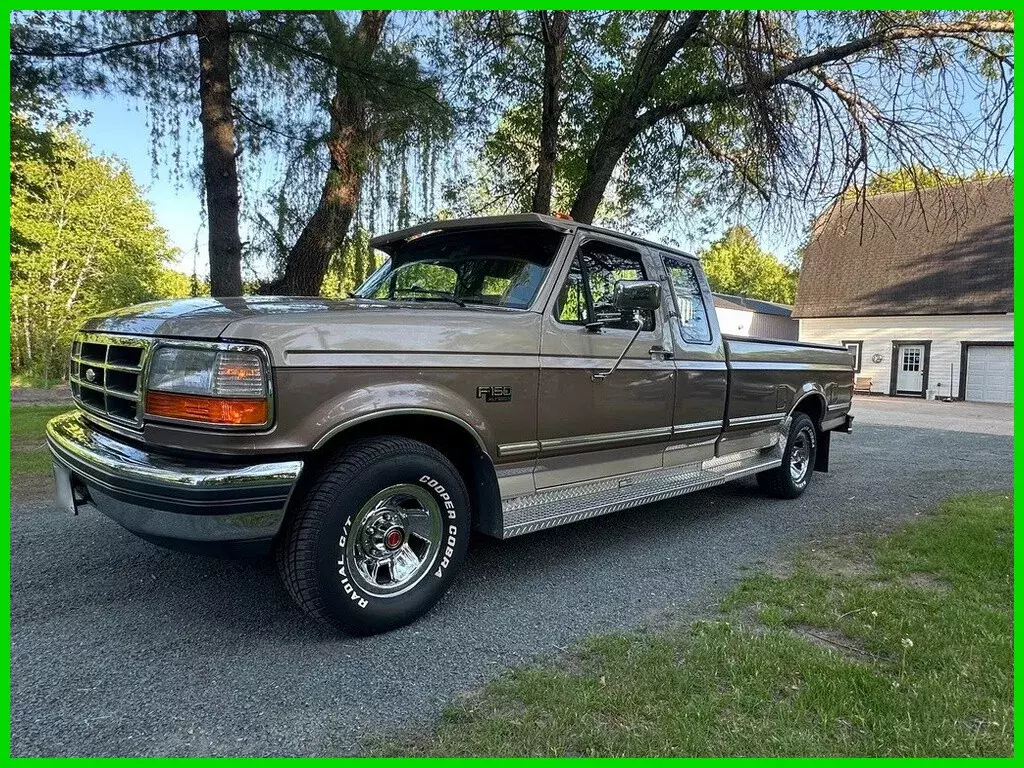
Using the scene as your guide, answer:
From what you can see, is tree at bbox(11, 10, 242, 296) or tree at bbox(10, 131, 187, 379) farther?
tree at bbox(10, 131, 187, 379)

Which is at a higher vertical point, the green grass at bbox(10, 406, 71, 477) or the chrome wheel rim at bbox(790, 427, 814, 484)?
the chrome wheel rim at bbox(790, 427, 814, 484)

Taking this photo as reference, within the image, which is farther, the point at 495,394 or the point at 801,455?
the point at 801,455

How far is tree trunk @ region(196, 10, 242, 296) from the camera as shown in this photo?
6.43m

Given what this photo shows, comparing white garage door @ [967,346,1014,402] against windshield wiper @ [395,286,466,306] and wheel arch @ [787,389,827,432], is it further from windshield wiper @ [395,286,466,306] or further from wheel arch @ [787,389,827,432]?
windshield wiper @ [395,286,466,306]

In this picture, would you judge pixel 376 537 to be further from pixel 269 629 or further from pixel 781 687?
pixel 781 687

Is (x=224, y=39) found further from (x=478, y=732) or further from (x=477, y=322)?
(x=478, y=732)

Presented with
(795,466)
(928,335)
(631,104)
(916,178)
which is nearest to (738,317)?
(928,335)

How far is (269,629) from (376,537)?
68 centimetres

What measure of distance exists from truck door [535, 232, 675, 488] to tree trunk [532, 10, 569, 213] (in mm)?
4769

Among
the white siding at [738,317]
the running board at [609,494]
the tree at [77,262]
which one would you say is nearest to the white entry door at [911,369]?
the white siding at [738,317]

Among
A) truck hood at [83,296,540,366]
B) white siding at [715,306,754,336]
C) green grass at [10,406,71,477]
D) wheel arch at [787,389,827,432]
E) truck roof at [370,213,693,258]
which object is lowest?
green grass at [10,406,71,477]

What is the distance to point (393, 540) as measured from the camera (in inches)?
125

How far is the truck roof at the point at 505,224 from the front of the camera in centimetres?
404

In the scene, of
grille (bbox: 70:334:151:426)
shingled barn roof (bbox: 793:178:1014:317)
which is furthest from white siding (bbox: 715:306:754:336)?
grille (bbox: 70:334:151:426)
